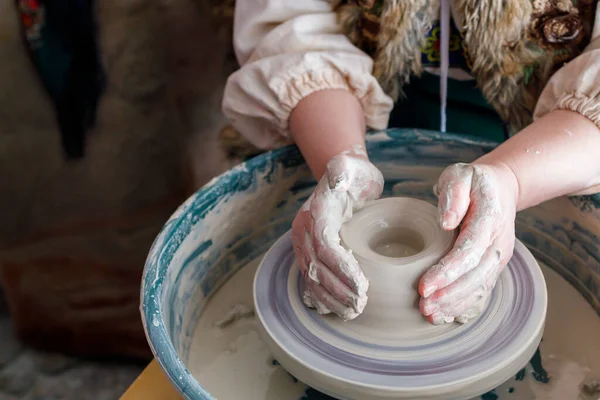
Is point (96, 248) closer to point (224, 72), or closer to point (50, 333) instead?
point (50, 333)

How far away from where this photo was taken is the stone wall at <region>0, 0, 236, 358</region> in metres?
1.74

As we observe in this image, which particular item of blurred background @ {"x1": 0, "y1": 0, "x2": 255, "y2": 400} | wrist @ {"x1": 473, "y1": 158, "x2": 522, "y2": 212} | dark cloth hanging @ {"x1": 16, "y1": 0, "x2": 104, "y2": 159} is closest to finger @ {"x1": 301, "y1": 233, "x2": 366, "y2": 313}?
wrist @ {"x1": 473, "y1": 158, "x2": 522, "y2": 212}

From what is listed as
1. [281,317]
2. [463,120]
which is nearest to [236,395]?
[281,317]

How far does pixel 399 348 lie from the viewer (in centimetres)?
92

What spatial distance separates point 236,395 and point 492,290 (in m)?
0.42

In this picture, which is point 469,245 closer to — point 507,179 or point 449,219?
point 449,219

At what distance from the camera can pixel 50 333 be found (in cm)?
211

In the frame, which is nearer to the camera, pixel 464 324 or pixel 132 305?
pixel 464 324

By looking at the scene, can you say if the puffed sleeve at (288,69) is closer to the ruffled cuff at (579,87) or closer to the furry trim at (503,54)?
the furry trim at (503,54)

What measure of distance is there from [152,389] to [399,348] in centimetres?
44

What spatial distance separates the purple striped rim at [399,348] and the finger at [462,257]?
0.10 meters

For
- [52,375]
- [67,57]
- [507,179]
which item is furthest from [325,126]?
[52,375]

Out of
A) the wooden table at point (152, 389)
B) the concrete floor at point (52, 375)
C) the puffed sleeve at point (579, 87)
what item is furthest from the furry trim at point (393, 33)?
the concrete floor at point (52, 375)

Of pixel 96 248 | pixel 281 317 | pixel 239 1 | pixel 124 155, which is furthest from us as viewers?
pixel 96 248
